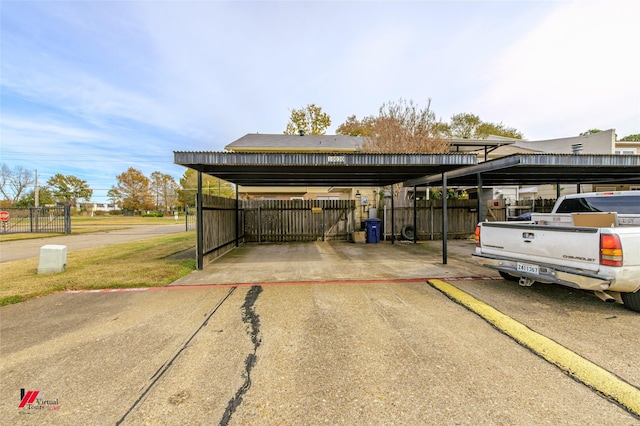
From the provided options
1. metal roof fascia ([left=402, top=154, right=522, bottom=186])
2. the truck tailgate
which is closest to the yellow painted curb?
the truck tailgate

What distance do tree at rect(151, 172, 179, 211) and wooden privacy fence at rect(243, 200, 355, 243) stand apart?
58562mm

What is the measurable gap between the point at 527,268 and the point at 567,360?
6.08 ft

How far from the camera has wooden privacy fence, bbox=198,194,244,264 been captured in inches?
311

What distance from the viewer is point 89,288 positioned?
570 centimetres

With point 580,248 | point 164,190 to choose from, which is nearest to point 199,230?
point 580,248

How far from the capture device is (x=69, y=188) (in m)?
64.1

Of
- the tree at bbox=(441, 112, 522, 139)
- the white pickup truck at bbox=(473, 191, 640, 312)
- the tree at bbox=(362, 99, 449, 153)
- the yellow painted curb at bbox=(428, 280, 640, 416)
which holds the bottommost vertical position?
the yellow painted curb at bbox=(428, 280, 640, 416)

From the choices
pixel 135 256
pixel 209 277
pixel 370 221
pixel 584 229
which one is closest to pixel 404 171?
pixel 370 221

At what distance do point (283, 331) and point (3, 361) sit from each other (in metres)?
2.92

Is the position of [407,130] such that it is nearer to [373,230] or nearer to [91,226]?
[373,230]

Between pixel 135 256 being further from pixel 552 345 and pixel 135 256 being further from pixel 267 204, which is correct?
pixel 552 345

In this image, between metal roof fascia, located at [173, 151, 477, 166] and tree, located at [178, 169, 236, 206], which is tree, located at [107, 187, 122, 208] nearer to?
tree, located at [178, 169, 236, 206]

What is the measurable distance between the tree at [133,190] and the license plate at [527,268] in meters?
70.1

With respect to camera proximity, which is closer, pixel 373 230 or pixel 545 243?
pixel 545 243
